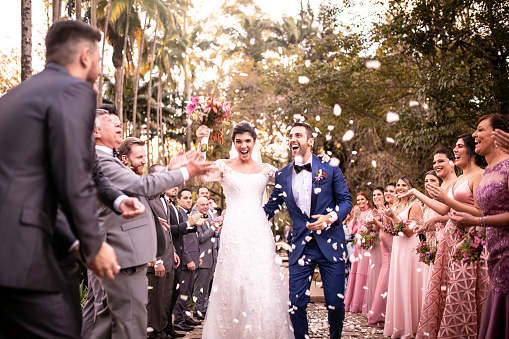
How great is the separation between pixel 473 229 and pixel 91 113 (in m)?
4.04

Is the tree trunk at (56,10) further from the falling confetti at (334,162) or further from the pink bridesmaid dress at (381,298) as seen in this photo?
the pink bridesmaid dress at (381,298)

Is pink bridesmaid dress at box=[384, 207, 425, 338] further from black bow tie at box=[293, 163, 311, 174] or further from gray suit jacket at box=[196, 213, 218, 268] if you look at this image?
gray suit jacket at box=[196, 213, 218, 268]

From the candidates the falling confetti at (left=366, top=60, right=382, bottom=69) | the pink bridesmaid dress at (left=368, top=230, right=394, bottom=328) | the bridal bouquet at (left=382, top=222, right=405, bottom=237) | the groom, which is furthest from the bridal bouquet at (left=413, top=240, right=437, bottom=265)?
the falling confetti at (left=366, top=60, right=382, bottom=69)

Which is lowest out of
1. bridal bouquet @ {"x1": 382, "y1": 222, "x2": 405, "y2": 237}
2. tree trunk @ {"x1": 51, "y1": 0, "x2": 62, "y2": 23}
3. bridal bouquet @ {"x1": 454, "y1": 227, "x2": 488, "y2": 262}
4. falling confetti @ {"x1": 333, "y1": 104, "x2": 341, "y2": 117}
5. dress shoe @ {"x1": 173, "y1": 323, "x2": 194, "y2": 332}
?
dress shoe @ {"x1": 173, "y1": 323, "x2": 194, "y2": 332}

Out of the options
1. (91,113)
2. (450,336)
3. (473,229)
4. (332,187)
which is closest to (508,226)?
(473,229)

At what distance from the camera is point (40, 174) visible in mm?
2271

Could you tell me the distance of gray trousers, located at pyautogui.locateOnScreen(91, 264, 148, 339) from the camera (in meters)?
3.66

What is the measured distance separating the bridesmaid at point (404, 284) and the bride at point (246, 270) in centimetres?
216

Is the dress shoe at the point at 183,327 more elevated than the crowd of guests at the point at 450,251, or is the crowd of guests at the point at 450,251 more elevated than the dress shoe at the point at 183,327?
the crowd of guests at the point at 450,251

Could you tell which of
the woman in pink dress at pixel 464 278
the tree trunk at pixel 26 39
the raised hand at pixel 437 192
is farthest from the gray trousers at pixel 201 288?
the raised hand at pixel 437 192

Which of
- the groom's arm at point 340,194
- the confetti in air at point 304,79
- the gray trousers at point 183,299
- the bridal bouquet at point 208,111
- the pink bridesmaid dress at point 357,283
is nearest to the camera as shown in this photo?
the groom's arm at point 340,194

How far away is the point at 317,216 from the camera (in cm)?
532

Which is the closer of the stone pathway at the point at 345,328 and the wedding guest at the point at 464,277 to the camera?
the wedding guest at the point at 464,277

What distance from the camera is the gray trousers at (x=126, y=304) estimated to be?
3.66 metres
